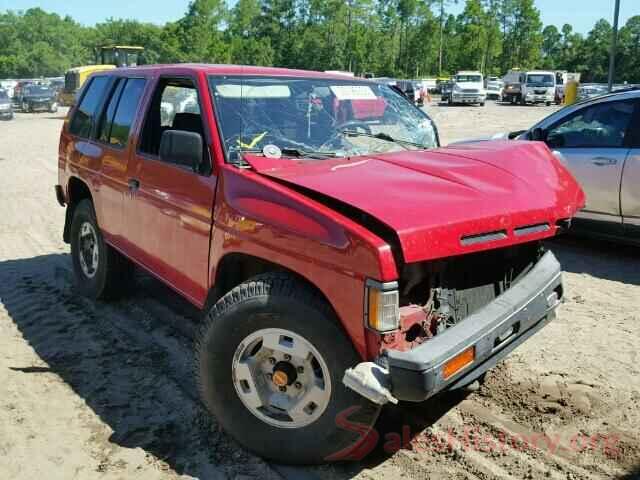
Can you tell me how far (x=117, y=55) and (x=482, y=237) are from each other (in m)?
35.5

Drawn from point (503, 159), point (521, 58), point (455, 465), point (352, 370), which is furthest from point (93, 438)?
point (521, 58)

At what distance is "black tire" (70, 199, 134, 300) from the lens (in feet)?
17.9

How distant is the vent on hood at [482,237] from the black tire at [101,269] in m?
3.42

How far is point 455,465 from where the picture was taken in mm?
3281

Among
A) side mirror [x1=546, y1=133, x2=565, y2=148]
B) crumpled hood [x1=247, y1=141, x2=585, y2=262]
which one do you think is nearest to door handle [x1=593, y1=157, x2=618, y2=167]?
side mirror [x1=546, y1=133, x2=565, y2=148]

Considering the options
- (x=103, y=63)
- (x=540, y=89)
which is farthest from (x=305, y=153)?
(x=540, y=89)

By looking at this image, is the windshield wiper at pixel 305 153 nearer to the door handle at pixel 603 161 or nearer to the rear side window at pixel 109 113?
the rear side window at pixel 109 113

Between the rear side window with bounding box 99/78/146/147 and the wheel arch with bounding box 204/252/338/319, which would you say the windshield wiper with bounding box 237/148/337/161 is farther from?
the rear side window with bounding box 99/78/146/147

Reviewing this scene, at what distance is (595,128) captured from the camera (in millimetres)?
6973

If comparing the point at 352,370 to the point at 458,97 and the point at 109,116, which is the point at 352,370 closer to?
the point at 109,116

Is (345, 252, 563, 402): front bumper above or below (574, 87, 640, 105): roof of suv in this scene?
below

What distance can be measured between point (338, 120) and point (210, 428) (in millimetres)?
2054

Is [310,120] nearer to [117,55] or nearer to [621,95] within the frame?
[621,95]

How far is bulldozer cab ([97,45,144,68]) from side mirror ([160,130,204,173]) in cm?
3321
